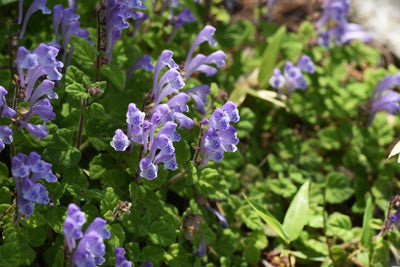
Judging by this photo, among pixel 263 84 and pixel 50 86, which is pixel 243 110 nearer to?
pixel 263 84

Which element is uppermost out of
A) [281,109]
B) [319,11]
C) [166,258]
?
[319,11]

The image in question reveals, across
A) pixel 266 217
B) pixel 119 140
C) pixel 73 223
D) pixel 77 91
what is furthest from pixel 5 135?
pixel 266 217

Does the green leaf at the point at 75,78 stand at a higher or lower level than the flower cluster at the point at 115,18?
lower

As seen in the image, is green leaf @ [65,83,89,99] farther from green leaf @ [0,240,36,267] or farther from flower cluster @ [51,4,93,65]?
green leaf @ [0,240,36,267]

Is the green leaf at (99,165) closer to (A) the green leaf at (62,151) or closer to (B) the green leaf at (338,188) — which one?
(A) the green leaf at (62,151)

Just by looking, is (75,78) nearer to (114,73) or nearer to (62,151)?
(114,73)

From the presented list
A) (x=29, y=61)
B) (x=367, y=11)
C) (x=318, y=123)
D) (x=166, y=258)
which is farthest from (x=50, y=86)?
(x=367, y=11)

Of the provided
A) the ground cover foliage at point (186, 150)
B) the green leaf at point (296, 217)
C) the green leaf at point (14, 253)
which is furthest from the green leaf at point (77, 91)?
the green leaf at point (296, 217)
